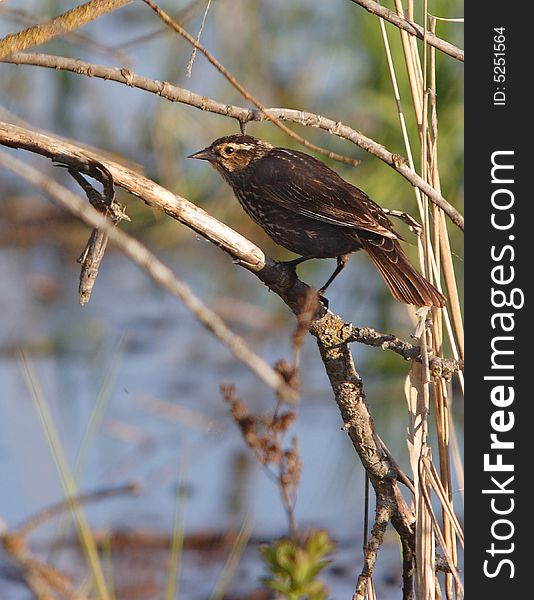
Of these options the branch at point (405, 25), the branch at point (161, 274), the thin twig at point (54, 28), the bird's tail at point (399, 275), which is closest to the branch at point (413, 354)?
the bird's tail at point (399, 275)

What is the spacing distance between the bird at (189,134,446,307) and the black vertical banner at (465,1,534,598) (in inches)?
17.2

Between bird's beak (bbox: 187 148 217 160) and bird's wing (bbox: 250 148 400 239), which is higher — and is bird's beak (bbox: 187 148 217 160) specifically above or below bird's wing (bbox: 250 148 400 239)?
above

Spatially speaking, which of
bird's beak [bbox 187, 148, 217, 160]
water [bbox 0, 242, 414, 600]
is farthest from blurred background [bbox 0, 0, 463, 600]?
bird's beak [bbox 187, 148, 217, 160]

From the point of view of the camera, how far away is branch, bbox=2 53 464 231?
265 cm

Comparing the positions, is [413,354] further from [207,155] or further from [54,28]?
[207,155]

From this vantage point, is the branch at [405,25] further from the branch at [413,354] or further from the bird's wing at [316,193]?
the bird's wing at [316,193]

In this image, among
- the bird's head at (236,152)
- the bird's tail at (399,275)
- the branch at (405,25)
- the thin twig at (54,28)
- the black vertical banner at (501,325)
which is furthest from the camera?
the bird's head at (236,152)

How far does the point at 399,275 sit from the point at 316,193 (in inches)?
21.2

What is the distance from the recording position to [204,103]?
8.99 ft

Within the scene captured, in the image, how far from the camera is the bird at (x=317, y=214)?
146 inches

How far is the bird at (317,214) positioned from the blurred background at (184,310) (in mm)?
1602

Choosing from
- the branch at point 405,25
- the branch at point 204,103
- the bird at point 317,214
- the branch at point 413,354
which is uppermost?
the bird at point 317,214

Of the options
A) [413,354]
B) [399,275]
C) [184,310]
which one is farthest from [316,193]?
[184,310]

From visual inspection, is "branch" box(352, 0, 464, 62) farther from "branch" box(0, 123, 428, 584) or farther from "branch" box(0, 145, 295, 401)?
"branch" box(0, 145, 295, 401)
